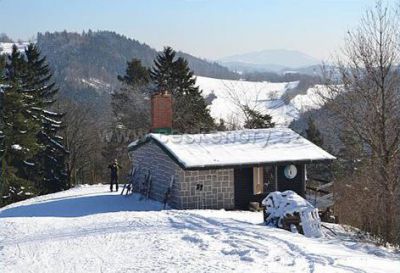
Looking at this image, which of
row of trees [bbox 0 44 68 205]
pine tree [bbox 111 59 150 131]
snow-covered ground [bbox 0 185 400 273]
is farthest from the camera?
pine tree [bbox 111 59 150 131]

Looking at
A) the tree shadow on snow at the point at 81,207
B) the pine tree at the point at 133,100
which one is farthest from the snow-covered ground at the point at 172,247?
the pine tree at the point at 133,100

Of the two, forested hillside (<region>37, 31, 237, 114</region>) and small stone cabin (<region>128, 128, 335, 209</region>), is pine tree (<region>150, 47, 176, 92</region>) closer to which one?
small stone cabin (<region>128, 128, 335, 209</region>)

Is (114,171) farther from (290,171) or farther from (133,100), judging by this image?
(133,100)

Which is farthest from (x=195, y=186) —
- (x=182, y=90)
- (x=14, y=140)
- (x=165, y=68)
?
(x=165, y=68)

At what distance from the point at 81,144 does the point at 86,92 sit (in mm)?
67298

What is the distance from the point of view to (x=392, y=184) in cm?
1602

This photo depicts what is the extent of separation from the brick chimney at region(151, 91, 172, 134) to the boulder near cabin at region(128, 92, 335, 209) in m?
0.04

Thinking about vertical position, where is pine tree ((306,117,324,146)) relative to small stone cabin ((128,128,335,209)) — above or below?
above

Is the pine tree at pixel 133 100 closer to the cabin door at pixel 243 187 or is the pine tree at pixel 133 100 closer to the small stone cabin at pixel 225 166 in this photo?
the small stone cabin at pixel 225 166

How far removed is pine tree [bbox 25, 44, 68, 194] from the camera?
37.3 m

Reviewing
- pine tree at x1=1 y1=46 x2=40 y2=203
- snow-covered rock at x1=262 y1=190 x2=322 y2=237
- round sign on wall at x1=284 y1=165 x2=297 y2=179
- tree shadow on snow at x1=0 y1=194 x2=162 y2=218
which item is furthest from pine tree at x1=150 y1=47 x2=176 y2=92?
snow-covered rock at x1=262 y1=190 x2=322 y2=237

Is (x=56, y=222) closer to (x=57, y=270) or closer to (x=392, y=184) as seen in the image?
(x=57, y=270)

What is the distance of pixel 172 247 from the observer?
10.8 metres

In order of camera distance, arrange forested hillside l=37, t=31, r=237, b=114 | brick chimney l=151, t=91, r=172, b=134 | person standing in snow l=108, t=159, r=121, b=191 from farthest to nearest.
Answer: forested hillside l=37, t=31, r=237, b=114
person standing in snow l=108, t=159, r=121, b=191
brick chimney l=151, t=91, r=172, b=134
